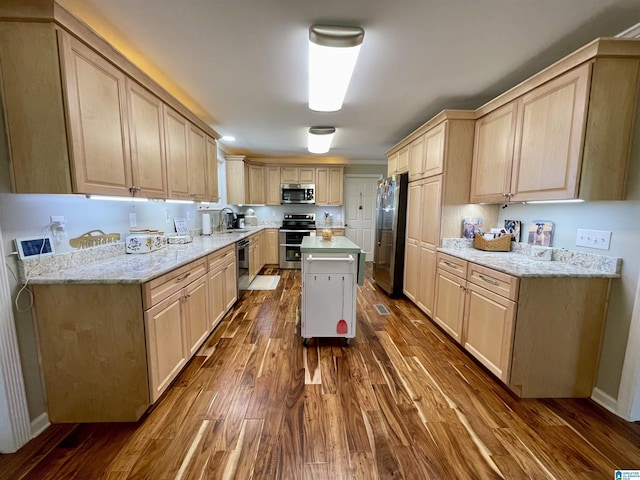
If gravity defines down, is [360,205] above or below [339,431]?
above

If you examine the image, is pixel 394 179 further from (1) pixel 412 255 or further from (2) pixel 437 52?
(2) pixel 437 52

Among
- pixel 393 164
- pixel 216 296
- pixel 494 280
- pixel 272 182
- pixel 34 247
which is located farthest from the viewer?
pixel 272 182

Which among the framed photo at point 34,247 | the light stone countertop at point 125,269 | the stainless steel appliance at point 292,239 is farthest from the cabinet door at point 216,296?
the stainless steel appliance at point 292,239

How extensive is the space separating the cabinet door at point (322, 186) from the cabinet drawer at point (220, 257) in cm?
299

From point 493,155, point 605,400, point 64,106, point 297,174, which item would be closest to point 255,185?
point 297,174

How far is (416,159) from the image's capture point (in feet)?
11.0

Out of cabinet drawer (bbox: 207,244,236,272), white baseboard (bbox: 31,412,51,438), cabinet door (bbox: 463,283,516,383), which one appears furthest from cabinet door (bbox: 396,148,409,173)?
white baseboard (bbox: 31,412,51,438)

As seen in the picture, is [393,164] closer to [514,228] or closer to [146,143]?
[514,228]

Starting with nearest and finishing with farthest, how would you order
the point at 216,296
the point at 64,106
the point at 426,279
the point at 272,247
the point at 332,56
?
the point at 64,106 < the point at 332,56 < the point at 216,296 < the point at 426,279 < the point at 272,247

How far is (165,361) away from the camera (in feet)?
5.70

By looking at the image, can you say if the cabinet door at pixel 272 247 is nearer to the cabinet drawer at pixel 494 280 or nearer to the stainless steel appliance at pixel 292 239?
the stainless steel appliance at pixel 292 239

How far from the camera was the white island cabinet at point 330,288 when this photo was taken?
2389 mm

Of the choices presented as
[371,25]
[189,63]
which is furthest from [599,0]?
[189,63]

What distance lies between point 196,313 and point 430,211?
2.70m
